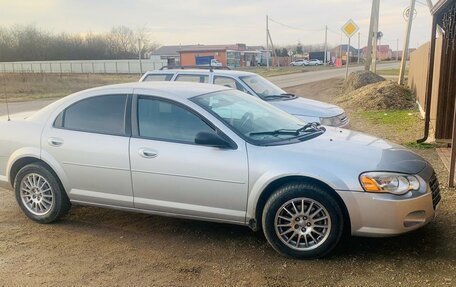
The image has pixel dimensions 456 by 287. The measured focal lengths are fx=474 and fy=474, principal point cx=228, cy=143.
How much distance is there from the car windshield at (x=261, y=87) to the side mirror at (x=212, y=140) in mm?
4840

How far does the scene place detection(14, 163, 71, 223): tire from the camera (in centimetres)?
523

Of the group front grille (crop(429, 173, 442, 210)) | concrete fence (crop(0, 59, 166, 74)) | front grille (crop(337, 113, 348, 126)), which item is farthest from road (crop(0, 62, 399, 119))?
concrete fence (crop(0, 59, 166, 74))

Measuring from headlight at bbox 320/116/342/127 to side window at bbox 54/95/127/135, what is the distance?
4.32 metres

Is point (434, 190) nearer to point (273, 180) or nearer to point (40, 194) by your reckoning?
point (273, 180)

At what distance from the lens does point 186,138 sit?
184 inches

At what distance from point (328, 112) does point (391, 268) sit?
5.07 metres

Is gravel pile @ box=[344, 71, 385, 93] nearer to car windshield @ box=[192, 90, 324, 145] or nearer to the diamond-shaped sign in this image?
the diamond-shaped sign

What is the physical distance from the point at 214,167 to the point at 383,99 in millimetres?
12952

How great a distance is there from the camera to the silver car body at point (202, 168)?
4.11 meters

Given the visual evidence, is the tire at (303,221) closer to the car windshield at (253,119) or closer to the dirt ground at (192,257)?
the dirt ground at (192,257)

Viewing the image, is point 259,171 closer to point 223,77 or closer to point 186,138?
point 186,138

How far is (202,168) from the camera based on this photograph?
14.7ft

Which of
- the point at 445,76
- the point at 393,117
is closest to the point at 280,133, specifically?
the point at 445,76

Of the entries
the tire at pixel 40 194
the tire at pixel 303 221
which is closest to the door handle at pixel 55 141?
the tire at pixel 40 194
